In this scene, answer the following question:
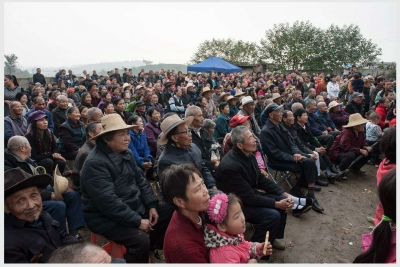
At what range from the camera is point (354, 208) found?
470 cm

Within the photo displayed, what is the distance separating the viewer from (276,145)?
487cm

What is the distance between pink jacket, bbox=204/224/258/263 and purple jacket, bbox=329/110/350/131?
6.48 meters

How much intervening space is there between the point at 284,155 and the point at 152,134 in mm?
2589

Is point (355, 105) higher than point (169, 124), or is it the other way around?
point (169, 124)

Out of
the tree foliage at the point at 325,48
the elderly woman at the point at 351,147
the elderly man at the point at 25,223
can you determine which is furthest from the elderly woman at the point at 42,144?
the tree foliage at the point at 325,48

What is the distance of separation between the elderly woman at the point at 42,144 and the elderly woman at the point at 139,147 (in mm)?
1233

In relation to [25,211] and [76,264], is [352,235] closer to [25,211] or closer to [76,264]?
[76,264]

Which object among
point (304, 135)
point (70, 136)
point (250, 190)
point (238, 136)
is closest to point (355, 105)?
point (304, 135)

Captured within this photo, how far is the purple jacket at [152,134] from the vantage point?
5724mm

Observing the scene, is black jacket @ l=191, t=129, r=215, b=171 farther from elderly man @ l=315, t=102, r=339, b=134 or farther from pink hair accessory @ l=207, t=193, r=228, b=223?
elderly man @ l=315, t=102, r=339, b=134

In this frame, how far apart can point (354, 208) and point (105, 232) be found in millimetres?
3947

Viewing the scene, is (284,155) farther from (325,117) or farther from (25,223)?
(25,223)

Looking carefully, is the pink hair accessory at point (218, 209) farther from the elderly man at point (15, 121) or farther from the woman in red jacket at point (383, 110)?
the woman in red jacket at point (383, 110)

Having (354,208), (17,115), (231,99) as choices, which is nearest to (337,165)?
(354,208)
